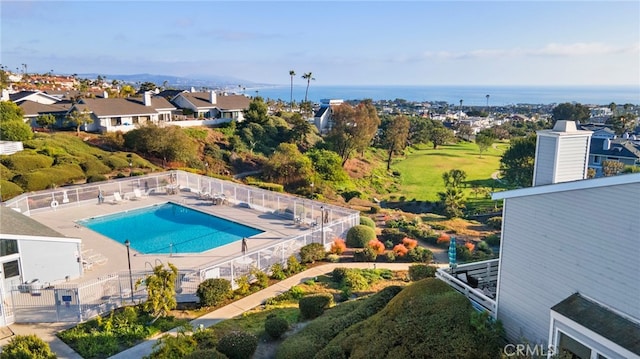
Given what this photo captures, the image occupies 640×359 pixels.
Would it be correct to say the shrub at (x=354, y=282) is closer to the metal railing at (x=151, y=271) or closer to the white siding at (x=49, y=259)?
the metal railing at (x=151, y=271)

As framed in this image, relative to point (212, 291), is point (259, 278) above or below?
below

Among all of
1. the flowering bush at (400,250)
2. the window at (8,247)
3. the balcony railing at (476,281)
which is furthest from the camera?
the flowering bush at (400,250)

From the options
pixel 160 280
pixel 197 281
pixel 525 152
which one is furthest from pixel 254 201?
pixel 525 152

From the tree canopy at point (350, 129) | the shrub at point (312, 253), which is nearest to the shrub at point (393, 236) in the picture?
the shrub at point (312, 253)

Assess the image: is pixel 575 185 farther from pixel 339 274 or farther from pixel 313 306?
pixel 339 274

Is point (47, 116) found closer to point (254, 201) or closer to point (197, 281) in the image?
point (254, 201)

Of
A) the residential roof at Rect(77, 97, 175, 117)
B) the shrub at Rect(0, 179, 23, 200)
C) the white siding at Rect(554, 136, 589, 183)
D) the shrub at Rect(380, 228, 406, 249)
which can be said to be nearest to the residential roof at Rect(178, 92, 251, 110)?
the residential roof at Rect(77, 97, 175, 117)

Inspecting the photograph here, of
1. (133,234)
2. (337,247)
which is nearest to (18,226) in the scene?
(133,234)
